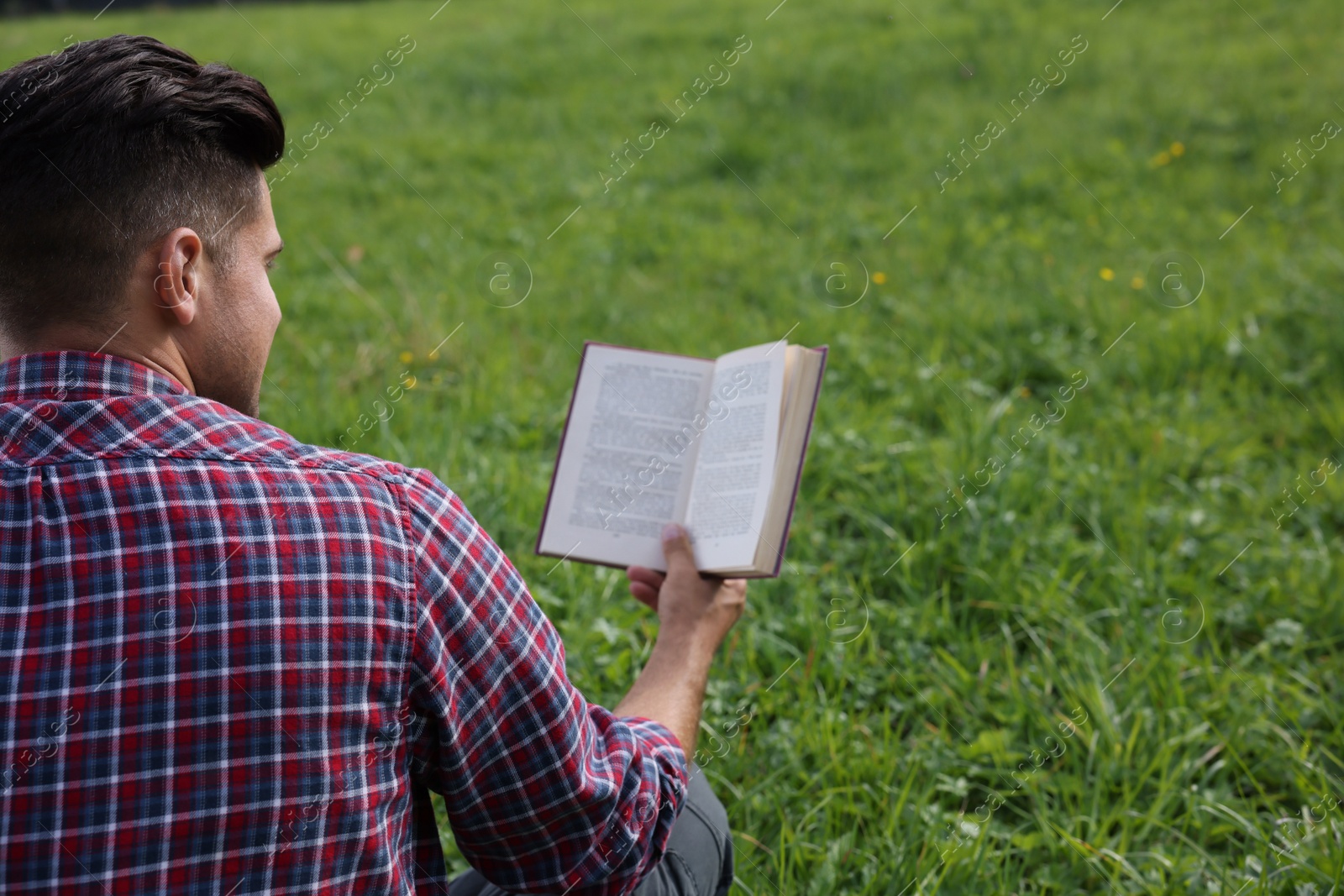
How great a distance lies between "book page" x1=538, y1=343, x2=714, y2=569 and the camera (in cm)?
193

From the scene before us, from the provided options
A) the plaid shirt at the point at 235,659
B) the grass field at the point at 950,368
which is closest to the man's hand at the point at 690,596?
the plaid shirt at the point at 235,659

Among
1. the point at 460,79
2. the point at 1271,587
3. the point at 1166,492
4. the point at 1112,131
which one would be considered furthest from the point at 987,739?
the point at 460,79

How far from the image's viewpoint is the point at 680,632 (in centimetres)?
172

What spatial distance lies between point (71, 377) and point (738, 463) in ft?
3.38

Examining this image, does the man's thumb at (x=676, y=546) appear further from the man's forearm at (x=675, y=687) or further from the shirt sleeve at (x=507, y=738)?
the shirt sleeve at (x=507, y=738)

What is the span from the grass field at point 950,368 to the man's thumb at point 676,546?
735mm

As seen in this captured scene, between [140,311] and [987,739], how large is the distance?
1951mm

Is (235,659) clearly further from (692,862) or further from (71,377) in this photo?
(692,862)

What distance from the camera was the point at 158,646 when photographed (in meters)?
1.03

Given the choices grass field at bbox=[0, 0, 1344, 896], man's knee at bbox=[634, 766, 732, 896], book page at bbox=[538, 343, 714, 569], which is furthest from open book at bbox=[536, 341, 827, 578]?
grass field at bbox=[0, 0, 1344, 896]

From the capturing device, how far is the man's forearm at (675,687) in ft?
5.18

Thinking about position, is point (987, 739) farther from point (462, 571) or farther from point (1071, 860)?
point (462, 571)

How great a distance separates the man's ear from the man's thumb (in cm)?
88

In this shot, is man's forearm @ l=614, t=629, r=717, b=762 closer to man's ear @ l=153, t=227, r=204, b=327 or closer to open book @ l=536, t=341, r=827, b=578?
open book @ l=536, t=341, r=827, b=578
